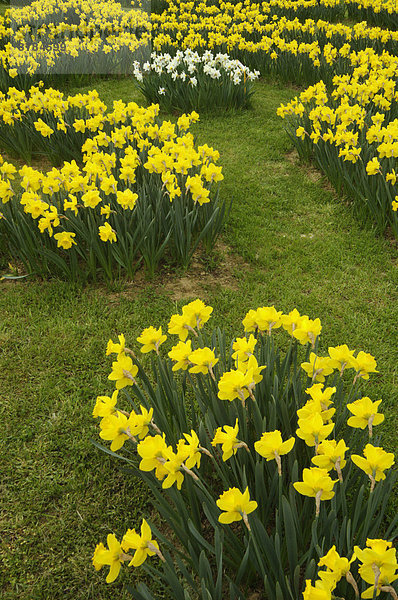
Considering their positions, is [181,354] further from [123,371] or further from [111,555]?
[111,555]

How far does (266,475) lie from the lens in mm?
1651

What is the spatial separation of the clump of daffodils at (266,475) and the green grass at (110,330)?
0.36 metres

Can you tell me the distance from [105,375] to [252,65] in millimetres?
7176

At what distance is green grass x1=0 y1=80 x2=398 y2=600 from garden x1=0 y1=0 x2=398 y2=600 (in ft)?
0.04

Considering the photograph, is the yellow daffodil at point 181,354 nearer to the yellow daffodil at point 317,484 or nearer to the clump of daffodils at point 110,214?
the yellow daffodil at point 317,484

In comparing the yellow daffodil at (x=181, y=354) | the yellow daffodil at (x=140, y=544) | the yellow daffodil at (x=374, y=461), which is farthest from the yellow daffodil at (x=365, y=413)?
the yellow daffodil at (x=140, y=544)

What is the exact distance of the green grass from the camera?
1929mm

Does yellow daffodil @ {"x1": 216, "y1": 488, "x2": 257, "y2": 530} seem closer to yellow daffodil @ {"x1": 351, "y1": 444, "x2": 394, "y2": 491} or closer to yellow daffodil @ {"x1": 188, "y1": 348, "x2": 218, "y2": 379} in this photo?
yellow daffodil @ {"x1": 351, "y1": 444, "x2": 394, "y2": 491}

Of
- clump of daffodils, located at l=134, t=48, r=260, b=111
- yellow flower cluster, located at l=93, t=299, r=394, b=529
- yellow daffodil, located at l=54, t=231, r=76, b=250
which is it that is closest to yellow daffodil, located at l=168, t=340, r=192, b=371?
yellow flower cluster, located at l=93, t=299, r=394, b=529

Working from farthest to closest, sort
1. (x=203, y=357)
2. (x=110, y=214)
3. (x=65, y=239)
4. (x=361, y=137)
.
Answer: (x=361, y=137) < (x=110, y=214) < (x=65, y=239) < (x=203, y=357)

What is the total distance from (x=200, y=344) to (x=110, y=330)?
126cm

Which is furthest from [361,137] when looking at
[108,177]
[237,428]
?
[237,428]

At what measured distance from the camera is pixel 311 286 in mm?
3477

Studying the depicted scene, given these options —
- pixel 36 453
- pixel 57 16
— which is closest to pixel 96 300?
pixel 36 453
